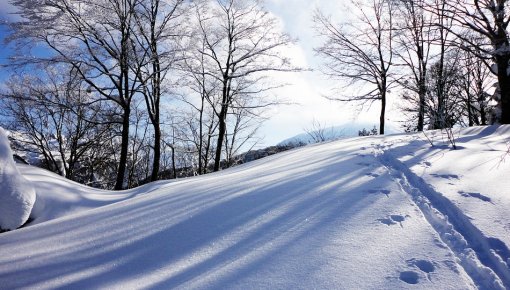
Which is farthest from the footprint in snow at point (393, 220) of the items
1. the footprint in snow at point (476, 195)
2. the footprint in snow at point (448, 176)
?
the footprint in snow at point (448, 176)

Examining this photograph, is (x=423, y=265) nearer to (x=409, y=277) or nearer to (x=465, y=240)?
(x=409, y=277)

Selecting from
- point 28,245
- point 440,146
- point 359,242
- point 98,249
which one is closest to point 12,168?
point 28,245

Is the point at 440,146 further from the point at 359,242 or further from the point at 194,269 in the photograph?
the point at 194,269

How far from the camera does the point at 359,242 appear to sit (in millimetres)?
2533

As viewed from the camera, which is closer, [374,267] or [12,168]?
[374,267]

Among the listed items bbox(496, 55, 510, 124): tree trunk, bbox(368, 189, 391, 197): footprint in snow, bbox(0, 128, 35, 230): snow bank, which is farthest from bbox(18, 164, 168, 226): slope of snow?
bbox(496, 55, 510, 124): tree trunk

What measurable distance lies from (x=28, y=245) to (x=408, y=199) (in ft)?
14.3

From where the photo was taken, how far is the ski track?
2166mm

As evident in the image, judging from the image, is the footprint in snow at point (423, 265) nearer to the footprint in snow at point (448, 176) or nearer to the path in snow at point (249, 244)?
the path in snow at point (249, 244)

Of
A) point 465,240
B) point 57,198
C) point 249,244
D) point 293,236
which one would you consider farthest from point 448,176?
point 57,198

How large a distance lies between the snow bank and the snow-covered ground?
0.30 meters

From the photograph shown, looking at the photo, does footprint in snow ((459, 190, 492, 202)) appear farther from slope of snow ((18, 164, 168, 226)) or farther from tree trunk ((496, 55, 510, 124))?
tree trunk ((496, 55, 510, 124))

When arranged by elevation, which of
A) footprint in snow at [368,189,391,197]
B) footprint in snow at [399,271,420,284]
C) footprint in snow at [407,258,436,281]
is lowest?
footprint in snow at [399,271,420,284]

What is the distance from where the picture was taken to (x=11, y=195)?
3.65 metres
